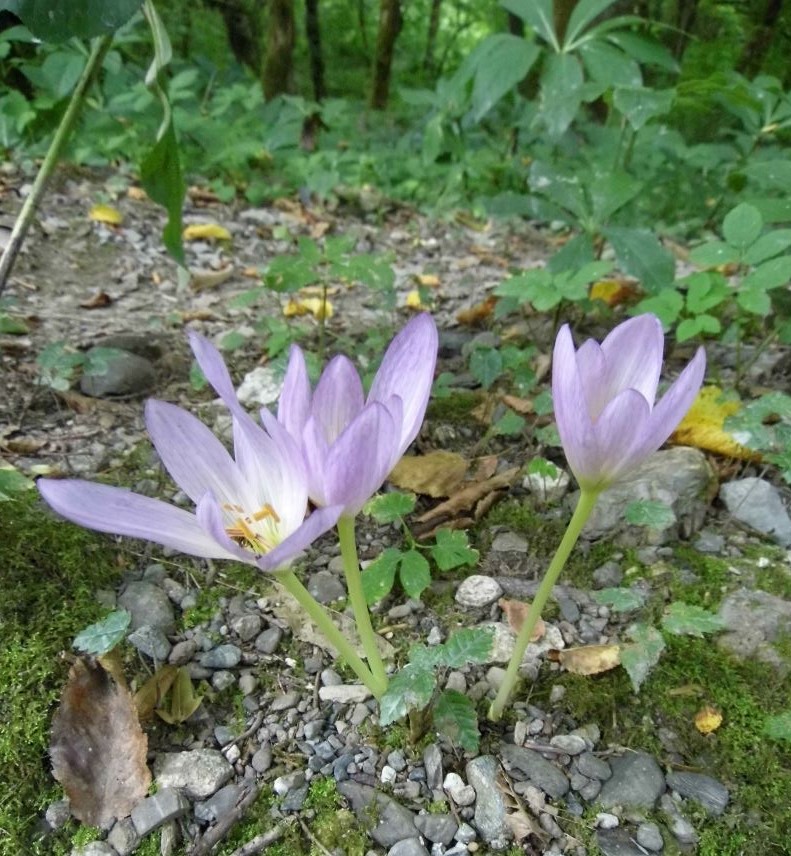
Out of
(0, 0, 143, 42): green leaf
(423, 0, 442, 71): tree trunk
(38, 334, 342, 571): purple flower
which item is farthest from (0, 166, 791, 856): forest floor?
(423, 0, 442, 71): tree trunk

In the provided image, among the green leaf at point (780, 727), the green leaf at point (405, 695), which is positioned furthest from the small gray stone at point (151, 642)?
the green leaf at point (780, 727)

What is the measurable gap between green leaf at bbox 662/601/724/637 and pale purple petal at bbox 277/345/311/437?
73cm

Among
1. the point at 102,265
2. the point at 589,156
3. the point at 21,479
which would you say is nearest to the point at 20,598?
the point at 21,479

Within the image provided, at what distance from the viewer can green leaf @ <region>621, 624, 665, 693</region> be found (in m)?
1.21

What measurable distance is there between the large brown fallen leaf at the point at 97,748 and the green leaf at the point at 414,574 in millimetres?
509

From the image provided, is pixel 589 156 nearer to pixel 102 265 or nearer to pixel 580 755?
pixel 102 265

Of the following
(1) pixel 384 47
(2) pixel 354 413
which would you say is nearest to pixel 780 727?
(2) pixel 354 413

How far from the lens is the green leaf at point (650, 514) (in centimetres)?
142

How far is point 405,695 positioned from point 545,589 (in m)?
0.25

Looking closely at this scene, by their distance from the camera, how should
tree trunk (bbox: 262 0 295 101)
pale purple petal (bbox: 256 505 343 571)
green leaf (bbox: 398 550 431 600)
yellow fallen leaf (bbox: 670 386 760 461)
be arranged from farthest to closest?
tree trunk (bbox: 262 0 295 101) < yellow fallen leaf (bbox: 670 386 760 461) < green leaf (bbox: 398 550 431 600) < pale purple petal (bbox: 256 505 343 571)

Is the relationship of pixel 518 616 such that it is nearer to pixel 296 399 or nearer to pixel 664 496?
pixel 664 496

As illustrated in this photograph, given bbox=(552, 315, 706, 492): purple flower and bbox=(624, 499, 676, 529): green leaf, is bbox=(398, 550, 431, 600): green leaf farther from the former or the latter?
bbox=(552, 315, 706, 492): purple flower

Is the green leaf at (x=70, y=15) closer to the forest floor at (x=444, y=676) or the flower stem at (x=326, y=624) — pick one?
the forest floor at (x=444, y=676)

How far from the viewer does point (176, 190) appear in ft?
5.87
